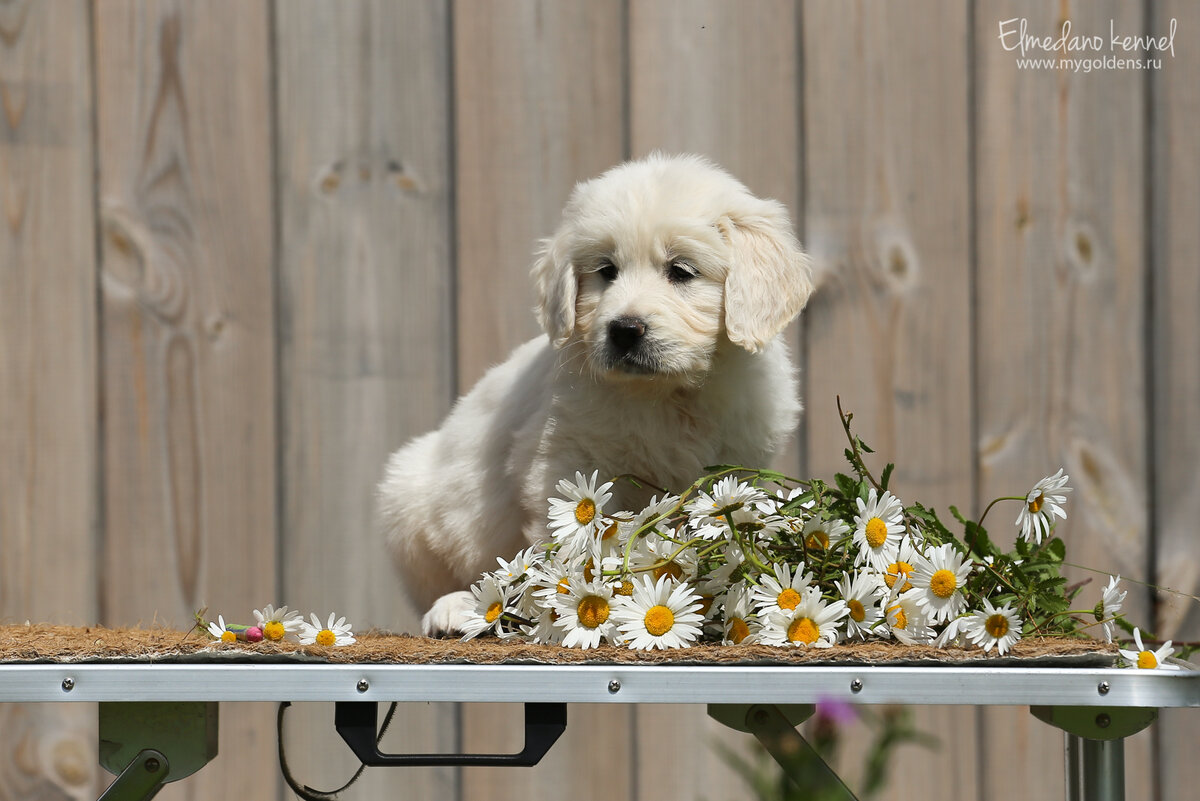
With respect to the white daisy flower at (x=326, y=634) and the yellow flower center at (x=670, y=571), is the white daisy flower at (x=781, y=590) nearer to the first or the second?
the yellow flower center at (x=670, y=571)

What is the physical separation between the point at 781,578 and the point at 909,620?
0.22 m

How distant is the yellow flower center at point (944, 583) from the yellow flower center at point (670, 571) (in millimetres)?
412

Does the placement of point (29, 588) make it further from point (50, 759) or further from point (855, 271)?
point (855, 271)

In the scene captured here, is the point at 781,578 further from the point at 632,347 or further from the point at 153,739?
the point at 153,739

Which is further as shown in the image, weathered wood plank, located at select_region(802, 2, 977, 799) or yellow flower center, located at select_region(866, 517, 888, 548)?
weathered wood plank, located at select_region(802, 2, 977, 799)

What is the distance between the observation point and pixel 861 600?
179cm

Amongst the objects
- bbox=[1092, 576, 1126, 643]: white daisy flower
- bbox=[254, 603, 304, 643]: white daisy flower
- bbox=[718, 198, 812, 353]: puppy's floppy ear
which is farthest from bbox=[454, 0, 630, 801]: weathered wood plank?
bbox=[1092, 576, 1126, 643]: white daisy flower

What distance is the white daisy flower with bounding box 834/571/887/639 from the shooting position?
178cm

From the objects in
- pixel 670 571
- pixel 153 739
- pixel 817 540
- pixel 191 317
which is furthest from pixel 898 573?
pixel 191 317

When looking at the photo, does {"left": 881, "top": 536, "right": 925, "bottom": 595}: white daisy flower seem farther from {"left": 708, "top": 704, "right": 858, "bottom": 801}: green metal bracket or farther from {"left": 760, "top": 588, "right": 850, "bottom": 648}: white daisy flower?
{"left": 708, "top": 704, "right": 858, "bottom": 801}: green metal bracket

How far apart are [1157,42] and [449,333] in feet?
6.96

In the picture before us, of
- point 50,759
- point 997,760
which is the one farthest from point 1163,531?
point 50,759

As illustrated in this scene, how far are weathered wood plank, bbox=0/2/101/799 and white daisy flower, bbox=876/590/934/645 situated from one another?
219cm

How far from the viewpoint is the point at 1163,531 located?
306 centimetres
